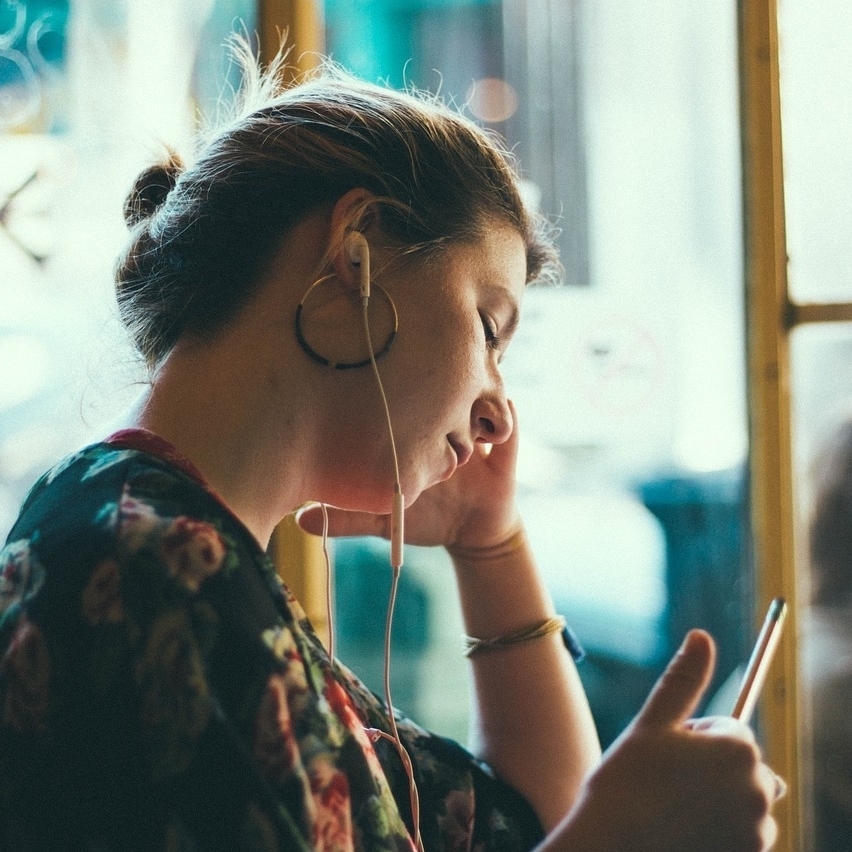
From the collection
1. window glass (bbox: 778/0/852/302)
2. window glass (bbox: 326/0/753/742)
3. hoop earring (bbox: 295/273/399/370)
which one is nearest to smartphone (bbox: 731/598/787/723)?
hoop earring (bbox: 295/273/399/370)

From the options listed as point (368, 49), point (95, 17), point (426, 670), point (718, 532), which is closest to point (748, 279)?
point (718, 532)

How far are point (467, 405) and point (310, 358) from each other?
6.7 inches

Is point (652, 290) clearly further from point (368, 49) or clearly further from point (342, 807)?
point (342, 807)

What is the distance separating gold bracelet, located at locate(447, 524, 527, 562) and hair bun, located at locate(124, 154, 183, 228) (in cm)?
55

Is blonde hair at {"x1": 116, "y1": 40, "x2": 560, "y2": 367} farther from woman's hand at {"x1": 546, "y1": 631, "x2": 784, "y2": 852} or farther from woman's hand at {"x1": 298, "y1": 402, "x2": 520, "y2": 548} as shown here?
woman's hand at {"x1": 546, "y1": 631, "x2": 784, "y2": 852}

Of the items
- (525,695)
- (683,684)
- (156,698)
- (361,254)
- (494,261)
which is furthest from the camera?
→ (525,695)

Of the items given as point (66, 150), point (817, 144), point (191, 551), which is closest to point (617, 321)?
point (817, 144)

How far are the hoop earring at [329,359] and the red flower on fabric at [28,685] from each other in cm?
33

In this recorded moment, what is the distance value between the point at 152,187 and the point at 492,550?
1.93 ft

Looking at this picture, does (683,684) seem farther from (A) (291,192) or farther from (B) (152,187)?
(B) (152,187)

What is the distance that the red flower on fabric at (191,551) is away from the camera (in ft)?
2.14

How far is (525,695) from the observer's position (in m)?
1.17

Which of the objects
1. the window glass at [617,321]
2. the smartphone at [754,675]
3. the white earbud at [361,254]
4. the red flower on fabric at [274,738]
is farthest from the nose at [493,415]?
the window glass at [617,321]

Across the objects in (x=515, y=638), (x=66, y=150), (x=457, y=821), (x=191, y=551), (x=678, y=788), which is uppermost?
(x=66, y=150)
